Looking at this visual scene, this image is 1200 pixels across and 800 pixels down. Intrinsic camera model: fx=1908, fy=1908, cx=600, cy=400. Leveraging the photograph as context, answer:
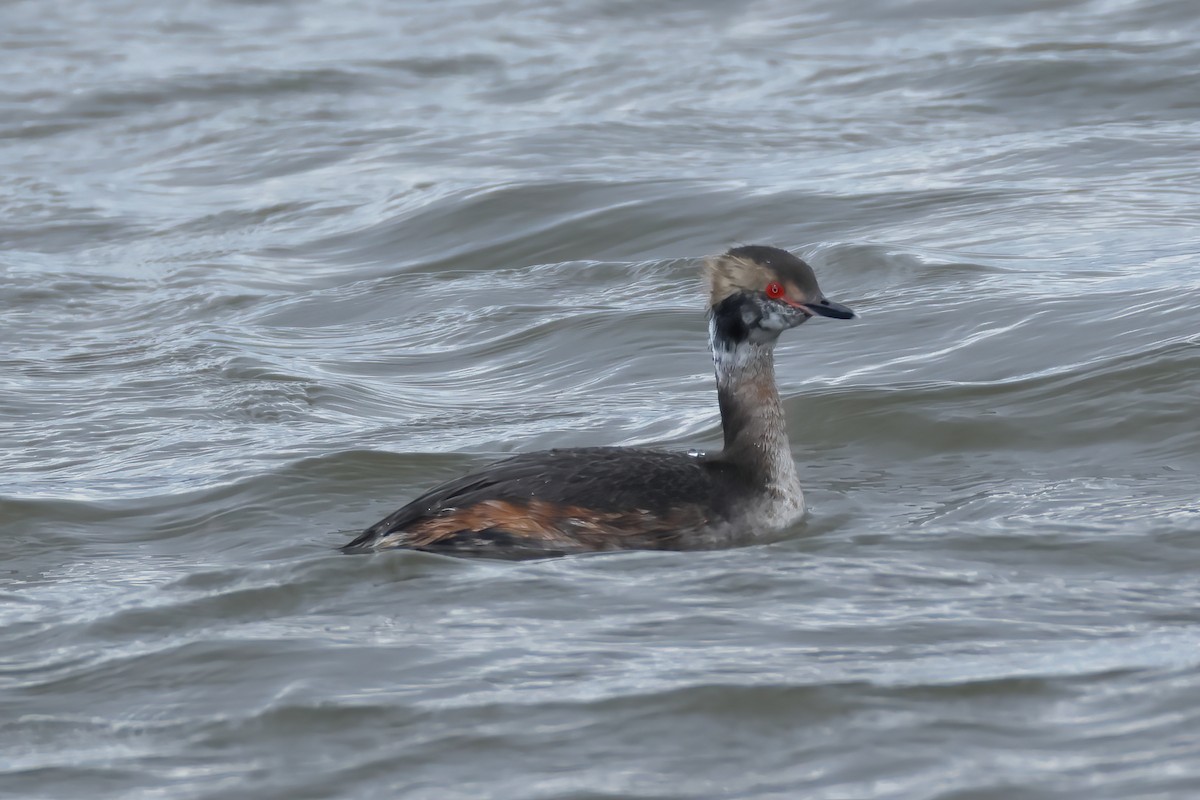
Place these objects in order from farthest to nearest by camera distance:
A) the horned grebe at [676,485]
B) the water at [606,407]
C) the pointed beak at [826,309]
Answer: the pointed beak at [826,309] < the horned grebe at [676,485] < the water at [606,407]

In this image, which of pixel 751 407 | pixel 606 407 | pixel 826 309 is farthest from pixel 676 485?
pixel 606 407

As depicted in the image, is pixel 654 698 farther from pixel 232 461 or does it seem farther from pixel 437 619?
pixel 232 461

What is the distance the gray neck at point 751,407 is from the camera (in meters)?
7.20

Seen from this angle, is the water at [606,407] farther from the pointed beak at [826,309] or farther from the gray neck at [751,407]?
the pointed beak at [826,309]

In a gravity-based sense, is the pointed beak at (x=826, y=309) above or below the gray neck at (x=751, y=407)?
above

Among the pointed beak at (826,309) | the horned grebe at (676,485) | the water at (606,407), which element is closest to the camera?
the water at (606,407)

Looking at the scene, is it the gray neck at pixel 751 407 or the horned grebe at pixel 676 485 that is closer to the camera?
the horned grebe at pixel 676 485

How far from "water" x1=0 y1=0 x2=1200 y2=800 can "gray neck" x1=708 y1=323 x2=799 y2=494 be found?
0.29 m

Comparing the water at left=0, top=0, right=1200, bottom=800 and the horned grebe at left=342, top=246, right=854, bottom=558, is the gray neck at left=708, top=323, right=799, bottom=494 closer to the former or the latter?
the horned grebe at left=342, top=246, right=854, bottom=558

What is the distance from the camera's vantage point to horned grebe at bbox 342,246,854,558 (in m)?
6.57

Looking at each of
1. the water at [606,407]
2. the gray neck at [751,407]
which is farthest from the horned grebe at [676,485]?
the water at [606,407]

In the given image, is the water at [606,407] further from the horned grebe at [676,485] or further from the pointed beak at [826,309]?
the pointed beak at [826,309]

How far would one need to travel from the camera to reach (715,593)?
20.4 ft

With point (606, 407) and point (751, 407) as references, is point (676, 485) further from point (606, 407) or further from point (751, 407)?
point (606, 407)
